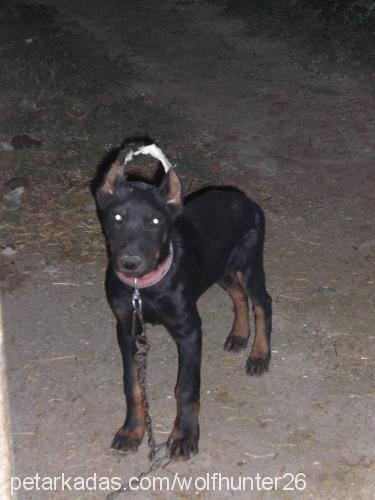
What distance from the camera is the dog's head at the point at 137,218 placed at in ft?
12.8

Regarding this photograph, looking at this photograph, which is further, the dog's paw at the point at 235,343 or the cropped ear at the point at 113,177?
the dog's paw at the point at 235,343

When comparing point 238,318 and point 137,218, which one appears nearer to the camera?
point 137,218

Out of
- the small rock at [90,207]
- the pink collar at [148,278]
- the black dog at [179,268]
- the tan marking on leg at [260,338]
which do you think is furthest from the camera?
the small rock at [90,207]

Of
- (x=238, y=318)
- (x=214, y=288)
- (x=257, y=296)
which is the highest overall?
(x=257, y=296)

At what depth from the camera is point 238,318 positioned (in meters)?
5.39

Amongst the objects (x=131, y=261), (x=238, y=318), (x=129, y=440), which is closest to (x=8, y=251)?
(x=238, y=318)

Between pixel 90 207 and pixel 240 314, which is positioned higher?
pixel 240 314

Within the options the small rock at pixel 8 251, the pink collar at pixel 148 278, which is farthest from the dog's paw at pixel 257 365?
the small rock at pixel 8 251

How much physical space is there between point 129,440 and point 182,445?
31 centimetres

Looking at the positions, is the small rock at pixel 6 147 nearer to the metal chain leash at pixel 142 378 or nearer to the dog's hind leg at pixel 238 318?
the dog's hind leg at pixel 238 318

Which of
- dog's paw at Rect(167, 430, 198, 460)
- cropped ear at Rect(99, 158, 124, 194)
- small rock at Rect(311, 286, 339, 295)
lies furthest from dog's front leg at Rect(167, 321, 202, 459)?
small rock at Rect(311, 286, 339, 295)

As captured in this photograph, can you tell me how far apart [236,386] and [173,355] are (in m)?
0.51

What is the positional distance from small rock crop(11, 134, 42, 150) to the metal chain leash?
4231 millimetres

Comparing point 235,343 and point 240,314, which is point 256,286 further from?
point 235,343
